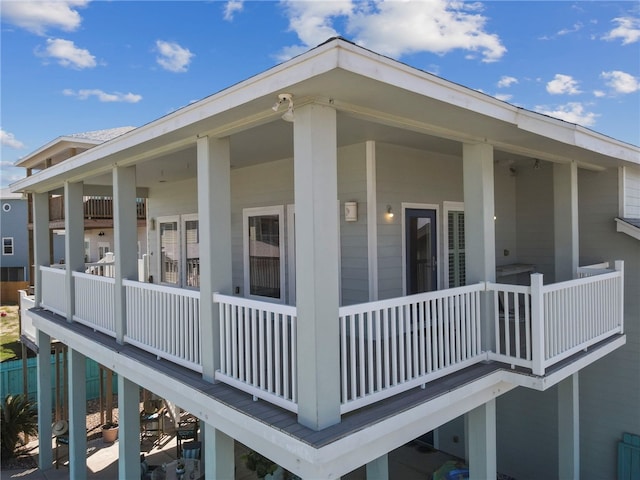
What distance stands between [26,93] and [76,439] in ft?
46.2

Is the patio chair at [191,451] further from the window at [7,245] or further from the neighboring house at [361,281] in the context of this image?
the window at [7,245]

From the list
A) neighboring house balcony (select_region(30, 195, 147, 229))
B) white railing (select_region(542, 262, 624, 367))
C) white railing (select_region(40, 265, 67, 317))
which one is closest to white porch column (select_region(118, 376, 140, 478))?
white railing (select_region(40, 265, 67, 317))

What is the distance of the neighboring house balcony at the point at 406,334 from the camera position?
3701 mm

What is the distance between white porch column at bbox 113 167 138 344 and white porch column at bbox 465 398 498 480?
15.4 feet

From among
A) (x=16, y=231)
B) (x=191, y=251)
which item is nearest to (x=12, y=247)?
(x=16, y=231)

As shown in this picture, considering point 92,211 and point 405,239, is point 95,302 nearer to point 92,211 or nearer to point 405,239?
point 405,239

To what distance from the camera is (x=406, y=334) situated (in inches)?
168

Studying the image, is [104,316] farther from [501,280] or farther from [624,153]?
[624,153]

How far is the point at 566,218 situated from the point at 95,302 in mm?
7515

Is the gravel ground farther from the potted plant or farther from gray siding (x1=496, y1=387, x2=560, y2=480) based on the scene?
gray siding (x1=496, y1=387, x2=560, y2=480)

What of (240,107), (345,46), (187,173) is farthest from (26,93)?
(345,46)

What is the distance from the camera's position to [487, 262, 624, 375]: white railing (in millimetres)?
4566

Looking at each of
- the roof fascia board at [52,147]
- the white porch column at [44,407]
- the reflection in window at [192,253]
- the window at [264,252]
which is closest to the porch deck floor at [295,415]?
the window at [264,252]

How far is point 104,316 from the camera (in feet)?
22.0
